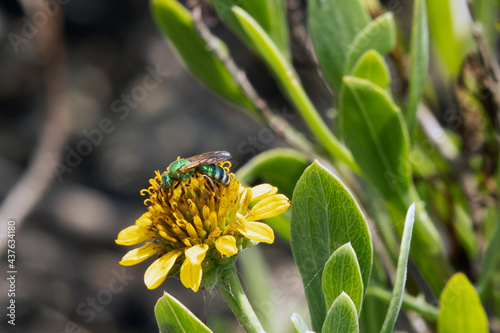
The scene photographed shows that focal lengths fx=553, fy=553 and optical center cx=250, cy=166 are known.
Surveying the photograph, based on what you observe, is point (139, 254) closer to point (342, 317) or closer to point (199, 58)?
point (342, 317)

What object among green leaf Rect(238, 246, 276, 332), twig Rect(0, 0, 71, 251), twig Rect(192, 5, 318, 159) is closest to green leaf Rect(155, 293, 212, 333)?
twig Rect(192, 5, 318, 159)

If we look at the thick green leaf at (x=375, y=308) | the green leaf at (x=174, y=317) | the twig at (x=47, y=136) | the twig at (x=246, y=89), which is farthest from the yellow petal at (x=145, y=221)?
the twig at (x=47, y=136)

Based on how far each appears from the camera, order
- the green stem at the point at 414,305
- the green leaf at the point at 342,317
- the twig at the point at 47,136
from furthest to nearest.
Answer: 1. the twig at the point at 47,136
2. the green stem at the point at 414,305
3. the green leaf at the point at 342,317

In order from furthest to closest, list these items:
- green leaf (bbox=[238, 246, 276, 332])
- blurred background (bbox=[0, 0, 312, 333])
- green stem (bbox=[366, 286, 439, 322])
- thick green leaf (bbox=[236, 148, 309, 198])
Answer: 1. blurred background (bbox=[0, 0, 312, 333])
2. green leaf (bbox=[238, 246, 276, 332])
3. thick green leaf (bbox=[236, 148, 309, 198])
4. green stem (bbox=[366, 286, 439, 322])

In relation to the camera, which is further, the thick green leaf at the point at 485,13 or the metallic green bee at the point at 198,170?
the thick green leaf at the point at 485,13

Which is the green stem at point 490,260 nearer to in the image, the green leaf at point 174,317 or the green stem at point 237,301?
the green stem at point 237,301

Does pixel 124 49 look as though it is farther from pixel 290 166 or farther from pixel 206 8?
pixel 290 166

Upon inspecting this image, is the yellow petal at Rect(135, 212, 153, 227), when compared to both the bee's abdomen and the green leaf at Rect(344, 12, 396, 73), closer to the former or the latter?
the bee's abdomen
